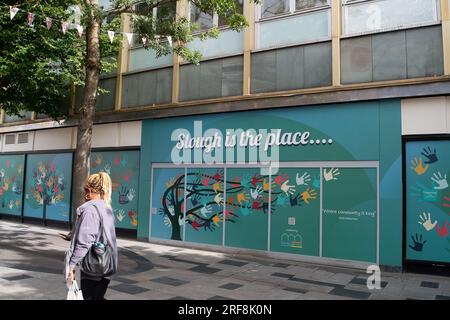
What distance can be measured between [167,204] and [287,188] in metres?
3.85

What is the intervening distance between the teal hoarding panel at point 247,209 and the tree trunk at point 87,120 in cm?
392

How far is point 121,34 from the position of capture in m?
12.9

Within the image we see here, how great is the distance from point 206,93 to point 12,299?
7.48m

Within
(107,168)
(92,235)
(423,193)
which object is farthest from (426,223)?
(107,168)

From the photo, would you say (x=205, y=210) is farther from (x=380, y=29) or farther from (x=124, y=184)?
(x=380, y=29)

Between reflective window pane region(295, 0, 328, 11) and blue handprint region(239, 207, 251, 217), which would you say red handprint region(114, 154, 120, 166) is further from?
reflective window pane region(295, 0, 328, 11)

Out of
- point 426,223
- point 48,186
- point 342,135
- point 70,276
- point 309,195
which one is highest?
point 342,135

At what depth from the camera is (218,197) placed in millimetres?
11000

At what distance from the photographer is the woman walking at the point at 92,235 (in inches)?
146

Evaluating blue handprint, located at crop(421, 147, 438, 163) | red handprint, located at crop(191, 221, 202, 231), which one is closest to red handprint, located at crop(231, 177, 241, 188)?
red handprint, located at crop(191, 221, 202, 231)

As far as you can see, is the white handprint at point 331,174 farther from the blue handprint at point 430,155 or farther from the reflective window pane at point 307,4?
the reflective window pane at point 307,4

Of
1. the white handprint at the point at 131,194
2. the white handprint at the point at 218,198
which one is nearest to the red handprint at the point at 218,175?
the white handprint at the point at 218,198
